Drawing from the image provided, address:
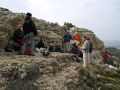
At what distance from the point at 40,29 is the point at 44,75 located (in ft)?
56.2

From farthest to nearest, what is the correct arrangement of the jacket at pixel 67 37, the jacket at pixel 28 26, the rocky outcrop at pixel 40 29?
the jacket at pixel 67 37 < the rocky outcrop at pixel 40 29 < the jacket at pixel 28 26

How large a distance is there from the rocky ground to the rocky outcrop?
7.94ft

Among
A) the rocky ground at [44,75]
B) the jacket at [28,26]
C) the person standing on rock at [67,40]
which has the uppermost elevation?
the jacket at [28,26]

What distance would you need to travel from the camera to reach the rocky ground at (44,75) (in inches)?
722

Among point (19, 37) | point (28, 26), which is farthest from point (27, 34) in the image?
point (19, 37)

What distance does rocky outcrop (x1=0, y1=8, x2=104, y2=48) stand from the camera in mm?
24172

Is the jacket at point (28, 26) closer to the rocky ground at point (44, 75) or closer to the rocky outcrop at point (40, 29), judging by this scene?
the rocky outcrop at point (40, 29)

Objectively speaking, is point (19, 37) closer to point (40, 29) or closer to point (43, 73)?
point (43, 73)

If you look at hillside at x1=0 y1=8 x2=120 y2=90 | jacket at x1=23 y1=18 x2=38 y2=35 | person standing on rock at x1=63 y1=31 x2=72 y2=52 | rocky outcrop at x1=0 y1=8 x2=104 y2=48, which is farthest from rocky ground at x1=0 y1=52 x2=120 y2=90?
person standing on rock at x1=63 y1=31 x2=72 y2=52

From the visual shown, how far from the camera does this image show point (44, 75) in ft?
65.3

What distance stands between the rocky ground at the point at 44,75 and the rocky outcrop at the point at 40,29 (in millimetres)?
2421

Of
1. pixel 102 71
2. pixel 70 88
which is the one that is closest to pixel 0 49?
pixel 70 88

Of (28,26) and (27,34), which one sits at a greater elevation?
(28,26)

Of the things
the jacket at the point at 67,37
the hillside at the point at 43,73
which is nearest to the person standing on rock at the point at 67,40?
the jacket at the point at 67,37
